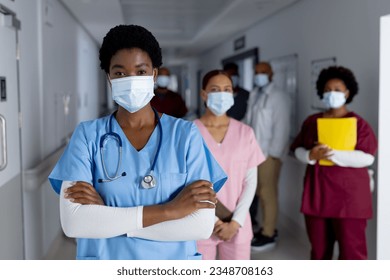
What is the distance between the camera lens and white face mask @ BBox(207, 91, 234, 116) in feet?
7.28

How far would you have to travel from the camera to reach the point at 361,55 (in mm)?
3164

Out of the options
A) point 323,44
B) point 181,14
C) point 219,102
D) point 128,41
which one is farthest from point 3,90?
point 181,14

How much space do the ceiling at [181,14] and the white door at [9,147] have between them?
1.92m

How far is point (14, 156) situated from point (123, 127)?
59.8 inches

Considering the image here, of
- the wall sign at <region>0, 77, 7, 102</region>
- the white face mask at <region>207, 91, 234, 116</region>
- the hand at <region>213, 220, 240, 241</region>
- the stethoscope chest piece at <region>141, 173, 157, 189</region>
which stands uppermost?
the wall sign at <region>0, 77, 7, 102</region>

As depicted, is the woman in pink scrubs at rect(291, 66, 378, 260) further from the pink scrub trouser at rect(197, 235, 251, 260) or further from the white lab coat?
the white lab coat

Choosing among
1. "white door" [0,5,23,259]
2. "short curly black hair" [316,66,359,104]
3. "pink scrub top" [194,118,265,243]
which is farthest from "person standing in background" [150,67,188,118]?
"pink scrub top" [194,118,265,243]

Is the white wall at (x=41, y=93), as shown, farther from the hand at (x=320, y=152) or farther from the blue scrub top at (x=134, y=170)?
the hand at (x=320, y=152)

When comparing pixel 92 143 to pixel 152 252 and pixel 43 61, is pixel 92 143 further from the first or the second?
pixel 43 61

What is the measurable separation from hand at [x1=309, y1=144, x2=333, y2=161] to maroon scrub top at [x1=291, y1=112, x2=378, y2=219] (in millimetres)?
83

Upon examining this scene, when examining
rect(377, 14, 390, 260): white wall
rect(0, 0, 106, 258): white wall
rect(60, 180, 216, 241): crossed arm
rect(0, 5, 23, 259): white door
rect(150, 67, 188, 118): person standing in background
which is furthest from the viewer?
rect(150, 67, 188, 118): person standing in background

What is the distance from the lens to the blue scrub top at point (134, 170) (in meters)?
1.32

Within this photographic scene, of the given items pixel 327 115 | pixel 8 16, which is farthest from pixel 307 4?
pixel 8 16

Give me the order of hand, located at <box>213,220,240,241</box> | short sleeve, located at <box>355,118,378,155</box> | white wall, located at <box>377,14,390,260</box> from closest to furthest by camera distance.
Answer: hand, located at <box>213,220,240,241</box> < white wall, located at <box>377,14,390,260</box> < short sleeve, located at <box>355,118,378,155</box>
